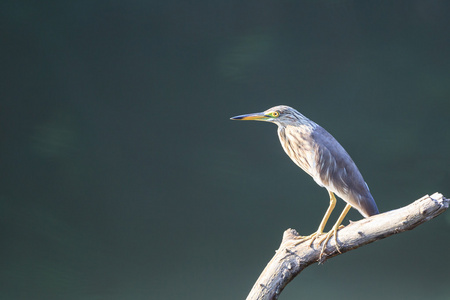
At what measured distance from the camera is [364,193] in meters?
1.72

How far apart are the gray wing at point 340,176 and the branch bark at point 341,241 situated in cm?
13

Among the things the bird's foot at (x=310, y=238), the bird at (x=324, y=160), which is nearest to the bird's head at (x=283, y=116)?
the bird at (x=324, y=160)

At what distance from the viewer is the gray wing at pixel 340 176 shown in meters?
1.70

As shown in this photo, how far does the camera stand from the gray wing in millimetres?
1698

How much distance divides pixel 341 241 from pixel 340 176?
10.3 inches

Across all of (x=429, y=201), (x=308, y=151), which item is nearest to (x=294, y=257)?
(x=308, y=151)

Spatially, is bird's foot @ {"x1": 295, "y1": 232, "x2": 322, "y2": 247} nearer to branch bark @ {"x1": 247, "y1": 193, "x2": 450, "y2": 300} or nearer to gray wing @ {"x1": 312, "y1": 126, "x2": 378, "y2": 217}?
branch bark @ {"x1": 247, "y1": 193, "x2": 450, "y2": 300}

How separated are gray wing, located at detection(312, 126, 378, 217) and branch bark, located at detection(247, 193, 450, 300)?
13cm

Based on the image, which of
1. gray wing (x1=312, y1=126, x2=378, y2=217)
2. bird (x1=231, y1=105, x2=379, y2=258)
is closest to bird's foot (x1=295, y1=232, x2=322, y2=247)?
bird (x1=231, y1=105, x2=379, y2=258)

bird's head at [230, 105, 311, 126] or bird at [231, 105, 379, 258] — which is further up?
bird's head at [230, 105, 311, 126]

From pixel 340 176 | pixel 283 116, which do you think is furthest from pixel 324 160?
pixel 283 116

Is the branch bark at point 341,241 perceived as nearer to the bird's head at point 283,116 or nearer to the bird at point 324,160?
the bird at point 324,160

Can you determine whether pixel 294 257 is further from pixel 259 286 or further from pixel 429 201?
pixel 429 201

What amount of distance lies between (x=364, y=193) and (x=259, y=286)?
1.81 feet
